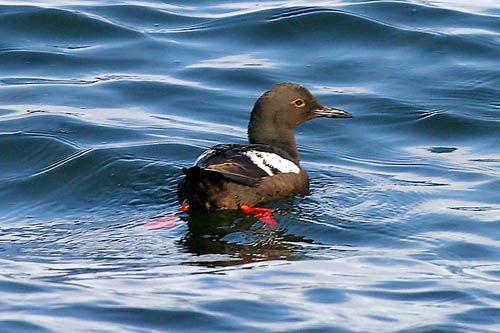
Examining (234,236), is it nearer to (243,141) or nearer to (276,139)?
(276,139)

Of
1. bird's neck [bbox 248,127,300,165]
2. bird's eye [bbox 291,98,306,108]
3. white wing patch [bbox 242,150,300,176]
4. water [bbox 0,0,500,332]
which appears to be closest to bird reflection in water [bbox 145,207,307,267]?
water [bbox 0,0,500,332]

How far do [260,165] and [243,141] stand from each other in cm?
229

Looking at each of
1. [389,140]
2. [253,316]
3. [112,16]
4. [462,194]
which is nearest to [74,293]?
[253,316]

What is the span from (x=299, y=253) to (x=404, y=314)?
65.2 inches

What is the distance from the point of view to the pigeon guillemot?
880 cm

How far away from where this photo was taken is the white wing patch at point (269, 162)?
9141 mm

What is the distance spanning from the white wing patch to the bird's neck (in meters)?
0.46

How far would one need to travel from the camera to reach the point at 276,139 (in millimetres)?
10094

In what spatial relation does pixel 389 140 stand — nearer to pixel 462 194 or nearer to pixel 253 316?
pixel 462 194

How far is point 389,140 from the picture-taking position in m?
11.9

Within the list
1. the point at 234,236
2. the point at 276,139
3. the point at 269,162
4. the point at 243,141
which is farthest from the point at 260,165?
the point at 243,141

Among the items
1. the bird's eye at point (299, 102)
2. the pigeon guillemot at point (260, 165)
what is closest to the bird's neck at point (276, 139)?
the pigeon guillemot at point (260, 165)

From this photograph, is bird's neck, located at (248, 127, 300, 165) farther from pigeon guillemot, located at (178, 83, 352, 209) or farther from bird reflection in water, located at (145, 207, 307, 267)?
bird reflection in water, located at (145, 207, 307, 267)

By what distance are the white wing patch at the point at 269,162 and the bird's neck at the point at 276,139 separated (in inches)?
18.1
